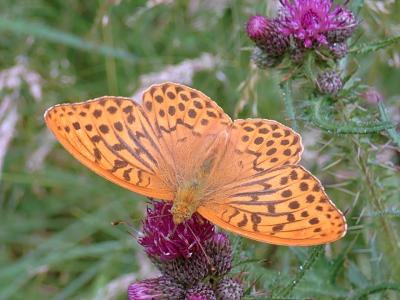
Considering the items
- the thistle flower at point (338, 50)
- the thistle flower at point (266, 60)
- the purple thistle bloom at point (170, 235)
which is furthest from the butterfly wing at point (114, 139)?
the thistle flower at point (338, 50)

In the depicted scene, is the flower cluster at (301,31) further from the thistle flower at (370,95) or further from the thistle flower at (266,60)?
the thistle flower at (370,95)

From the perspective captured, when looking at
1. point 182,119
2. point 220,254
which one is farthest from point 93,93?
point 220,254

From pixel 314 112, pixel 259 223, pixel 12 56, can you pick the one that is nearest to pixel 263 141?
pixel 314 112

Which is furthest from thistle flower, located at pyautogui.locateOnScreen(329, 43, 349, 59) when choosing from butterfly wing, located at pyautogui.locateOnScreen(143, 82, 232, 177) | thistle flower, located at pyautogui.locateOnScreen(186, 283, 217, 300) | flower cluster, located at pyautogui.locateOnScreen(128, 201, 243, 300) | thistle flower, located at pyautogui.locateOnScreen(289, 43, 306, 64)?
thistle flower, located at pyautogui.locateOnScreen(186, 283, 217, 300)

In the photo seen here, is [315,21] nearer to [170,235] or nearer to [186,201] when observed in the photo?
[186,201]

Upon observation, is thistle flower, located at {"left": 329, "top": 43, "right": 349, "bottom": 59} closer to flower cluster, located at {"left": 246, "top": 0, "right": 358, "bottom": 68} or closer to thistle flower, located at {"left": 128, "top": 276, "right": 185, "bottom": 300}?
flower cluster, located at {"left": 246, "top": 0, "right": 358, "bottom": 68}

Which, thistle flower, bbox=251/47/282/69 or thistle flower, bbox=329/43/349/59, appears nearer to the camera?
thistle flower, bbox=329/43/349/59
